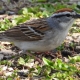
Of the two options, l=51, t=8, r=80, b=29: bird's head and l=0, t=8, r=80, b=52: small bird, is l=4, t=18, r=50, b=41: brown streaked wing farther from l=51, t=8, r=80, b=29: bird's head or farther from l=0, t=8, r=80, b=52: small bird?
l=51, t=8, r=80, b=29: bird's head

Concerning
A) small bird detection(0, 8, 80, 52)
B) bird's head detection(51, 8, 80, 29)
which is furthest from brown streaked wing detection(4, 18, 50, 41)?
bird's head detection(51, 8, 80, 29)

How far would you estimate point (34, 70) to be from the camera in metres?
6.45

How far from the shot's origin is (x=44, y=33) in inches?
278

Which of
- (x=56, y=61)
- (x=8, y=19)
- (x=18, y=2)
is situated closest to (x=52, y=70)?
(x=56, y=61)

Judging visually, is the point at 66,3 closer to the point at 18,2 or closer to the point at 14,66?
the point at 18,2

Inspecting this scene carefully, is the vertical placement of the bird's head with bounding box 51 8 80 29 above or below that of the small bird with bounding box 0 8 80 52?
above

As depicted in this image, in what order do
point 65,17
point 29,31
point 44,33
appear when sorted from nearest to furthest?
point 44,33 < point 65,17 < point 29,31

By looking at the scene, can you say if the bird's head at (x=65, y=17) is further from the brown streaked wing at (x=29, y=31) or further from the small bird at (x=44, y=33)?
the brown streaked wing at (x=29, y=31)

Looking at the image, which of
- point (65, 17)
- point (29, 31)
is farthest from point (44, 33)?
point (65, 17)

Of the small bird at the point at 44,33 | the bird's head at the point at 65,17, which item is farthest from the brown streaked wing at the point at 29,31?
the bird's head at the point at 65,17

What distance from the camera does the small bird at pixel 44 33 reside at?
273 inches

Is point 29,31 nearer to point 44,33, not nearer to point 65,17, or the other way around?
point 44,33

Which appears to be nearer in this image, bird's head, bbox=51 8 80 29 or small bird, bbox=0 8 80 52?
small bird, bbox=0 8 80 52

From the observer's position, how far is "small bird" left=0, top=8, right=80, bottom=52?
A: 22.8ft
